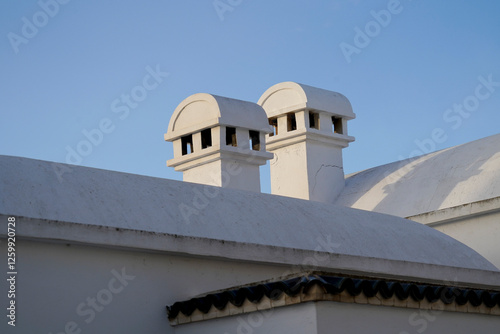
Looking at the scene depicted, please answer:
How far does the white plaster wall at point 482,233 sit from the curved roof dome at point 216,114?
149 inches

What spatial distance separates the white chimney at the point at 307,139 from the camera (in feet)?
57.1

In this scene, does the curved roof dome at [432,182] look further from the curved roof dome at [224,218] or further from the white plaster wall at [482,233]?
the curved roof dome at [224,218]

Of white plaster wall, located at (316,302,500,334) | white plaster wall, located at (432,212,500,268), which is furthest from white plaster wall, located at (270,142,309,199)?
white plaster wall, located at (316,302,500,334)

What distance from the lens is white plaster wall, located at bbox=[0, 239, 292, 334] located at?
8.09m

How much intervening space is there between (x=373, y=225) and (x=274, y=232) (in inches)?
85.5

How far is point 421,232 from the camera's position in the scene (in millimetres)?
12602

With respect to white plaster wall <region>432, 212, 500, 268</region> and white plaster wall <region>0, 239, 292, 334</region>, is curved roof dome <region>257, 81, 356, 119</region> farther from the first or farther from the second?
white plaster wall <region>0, 239, 292, 334</region>

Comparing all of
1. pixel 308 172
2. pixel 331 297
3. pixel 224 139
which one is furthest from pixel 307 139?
pixel 331 297

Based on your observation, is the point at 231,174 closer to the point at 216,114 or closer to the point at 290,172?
the point at 216,114

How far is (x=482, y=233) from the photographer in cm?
1447

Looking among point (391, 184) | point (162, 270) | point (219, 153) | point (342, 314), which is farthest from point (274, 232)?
point (391, 184)

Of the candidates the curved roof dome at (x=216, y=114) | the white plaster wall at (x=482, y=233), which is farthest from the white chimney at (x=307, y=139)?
the white plaster wall at (x=482, y=233)

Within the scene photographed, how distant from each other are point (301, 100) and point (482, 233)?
187 inches

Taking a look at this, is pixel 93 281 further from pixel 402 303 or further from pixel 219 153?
pixel 219 153
